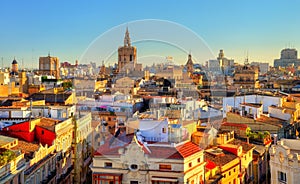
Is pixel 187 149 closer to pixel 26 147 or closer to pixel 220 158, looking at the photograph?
pixel 220 158

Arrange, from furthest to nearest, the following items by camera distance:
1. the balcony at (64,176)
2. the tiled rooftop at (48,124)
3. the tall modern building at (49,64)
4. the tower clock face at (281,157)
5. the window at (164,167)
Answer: the tall modern building at (49,64) → the tiled rooftop at (48,124) → the balcony at (64,176) → the tower clock face at (281,157) → the window at (164,167)

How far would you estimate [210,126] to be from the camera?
465 inches

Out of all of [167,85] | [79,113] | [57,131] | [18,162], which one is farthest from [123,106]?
[18,162]

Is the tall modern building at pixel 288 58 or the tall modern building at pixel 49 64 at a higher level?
the tall modern building at pixel 288 58

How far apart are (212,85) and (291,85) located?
708 inches

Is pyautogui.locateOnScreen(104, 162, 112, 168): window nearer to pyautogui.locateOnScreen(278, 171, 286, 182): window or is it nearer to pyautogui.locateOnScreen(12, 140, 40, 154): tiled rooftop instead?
pyautogui.locateOnScreen(12, 140, 40, 154): tiled rooftop

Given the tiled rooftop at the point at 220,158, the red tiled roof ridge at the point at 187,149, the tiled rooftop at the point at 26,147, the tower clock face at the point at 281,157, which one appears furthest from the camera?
the tiled rooftop at the point at 220,158

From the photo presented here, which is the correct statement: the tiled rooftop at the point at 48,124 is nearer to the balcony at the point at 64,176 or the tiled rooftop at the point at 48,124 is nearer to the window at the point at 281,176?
the balcony at the point at 64,176

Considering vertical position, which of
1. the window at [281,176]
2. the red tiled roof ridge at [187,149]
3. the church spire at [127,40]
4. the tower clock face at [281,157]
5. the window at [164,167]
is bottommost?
the window at [281,176]

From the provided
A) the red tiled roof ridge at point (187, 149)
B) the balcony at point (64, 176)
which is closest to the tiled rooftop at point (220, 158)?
the red tiled roof ridge at point (187, 149)

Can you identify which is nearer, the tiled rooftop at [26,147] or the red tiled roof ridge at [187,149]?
the red tiled roof ridge at [187,149]

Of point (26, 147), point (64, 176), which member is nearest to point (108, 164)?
Result: point (26, 147)

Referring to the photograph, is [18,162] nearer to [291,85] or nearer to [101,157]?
[101,157]

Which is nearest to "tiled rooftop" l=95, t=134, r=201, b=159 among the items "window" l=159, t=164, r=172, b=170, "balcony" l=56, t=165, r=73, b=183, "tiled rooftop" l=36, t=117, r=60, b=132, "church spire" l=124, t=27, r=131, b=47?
"window" l=159, t=164, r=172, b=170
